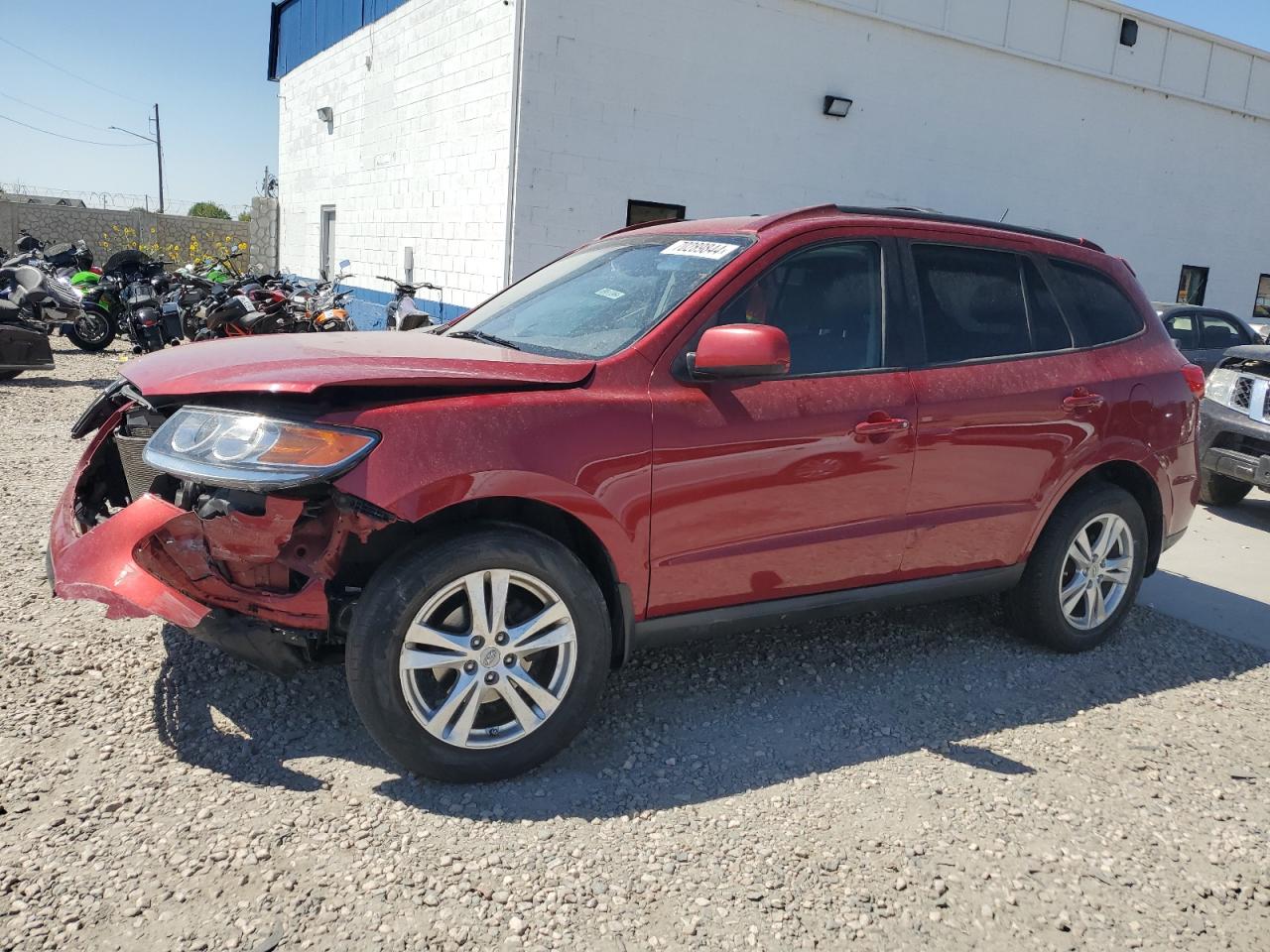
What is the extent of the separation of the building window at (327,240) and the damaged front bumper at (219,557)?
1440 cm

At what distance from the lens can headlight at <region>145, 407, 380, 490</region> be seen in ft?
8.60

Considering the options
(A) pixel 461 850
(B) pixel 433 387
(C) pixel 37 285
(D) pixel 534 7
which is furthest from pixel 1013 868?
(C) pixel 37 285

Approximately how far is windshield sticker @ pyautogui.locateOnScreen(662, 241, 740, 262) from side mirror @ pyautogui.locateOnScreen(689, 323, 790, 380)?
455 mm

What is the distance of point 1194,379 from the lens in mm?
4480

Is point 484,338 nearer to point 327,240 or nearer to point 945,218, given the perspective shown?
point 945,218

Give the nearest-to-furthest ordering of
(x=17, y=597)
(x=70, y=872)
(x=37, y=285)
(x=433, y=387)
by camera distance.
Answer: (x=70, y=872) < (x=433, y=387) < (x=17, y=597) < (x=37, y=285)

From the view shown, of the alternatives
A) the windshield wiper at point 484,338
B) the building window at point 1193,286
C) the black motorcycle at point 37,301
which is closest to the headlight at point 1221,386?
the windshield wiper at point 484,338

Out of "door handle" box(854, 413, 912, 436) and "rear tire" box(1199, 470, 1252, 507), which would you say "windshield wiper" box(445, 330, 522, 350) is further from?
"rear tire" box(1199, 470, 1252, 507)

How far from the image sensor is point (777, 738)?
3402mm

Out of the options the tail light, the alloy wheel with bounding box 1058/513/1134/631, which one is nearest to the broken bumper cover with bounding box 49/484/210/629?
the alloy wheel with bounding box 1058/513/1134/631

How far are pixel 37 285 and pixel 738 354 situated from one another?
39.7 ft

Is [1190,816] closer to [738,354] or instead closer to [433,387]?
[738,354]

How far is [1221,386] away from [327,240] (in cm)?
1435

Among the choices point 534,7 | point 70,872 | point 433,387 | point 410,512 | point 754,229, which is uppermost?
point 534,7
